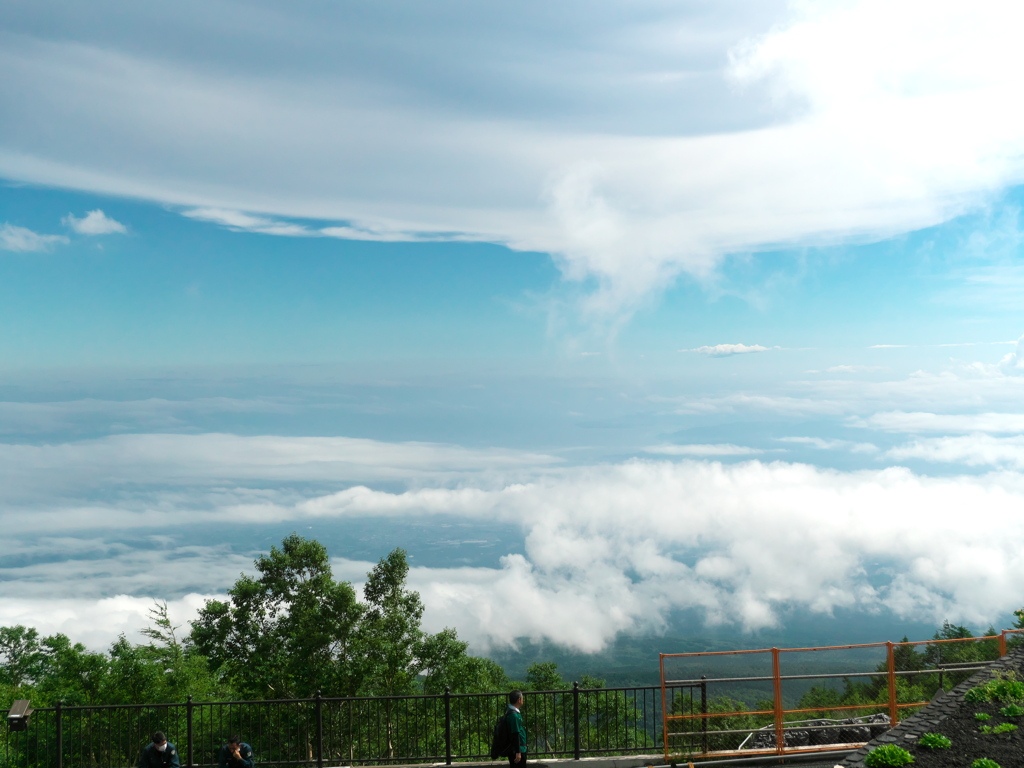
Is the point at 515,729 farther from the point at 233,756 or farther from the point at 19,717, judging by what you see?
the point at 19,717

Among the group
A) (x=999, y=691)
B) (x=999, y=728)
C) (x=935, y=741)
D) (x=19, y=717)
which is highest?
(x=999, y=691)

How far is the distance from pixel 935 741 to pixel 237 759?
11.0 m

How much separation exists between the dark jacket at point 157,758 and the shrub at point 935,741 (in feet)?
38.8

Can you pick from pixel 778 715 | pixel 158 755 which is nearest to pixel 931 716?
pixel 778 715

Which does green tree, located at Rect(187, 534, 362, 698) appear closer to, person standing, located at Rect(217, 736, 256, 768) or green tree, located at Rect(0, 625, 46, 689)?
person standing, located at Rect(217, 736, 256, 768)

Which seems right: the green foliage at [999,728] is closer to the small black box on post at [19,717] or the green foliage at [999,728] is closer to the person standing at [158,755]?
the person standing at [158,755]

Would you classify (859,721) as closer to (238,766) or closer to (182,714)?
(238,766)

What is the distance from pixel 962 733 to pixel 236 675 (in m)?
40.0

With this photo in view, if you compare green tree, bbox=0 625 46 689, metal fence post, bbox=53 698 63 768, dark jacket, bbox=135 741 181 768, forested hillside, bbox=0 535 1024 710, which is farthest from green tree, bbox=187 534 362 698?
green tree, bbox=0 625 46 689

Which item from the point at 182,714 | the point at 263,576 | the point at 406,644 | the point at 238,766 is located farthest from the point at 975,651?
the point at 238,766

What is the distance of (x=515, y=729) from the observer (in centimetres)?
1178

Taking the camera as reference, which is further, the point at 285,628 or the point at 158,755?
the point at 285,628

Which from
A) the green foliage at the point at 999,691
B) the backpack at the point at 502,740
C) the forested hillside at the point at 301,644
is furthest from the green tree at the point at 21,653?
the green foliage at the point at 999,691

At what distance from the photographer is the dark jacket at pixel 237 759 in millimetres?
12859
